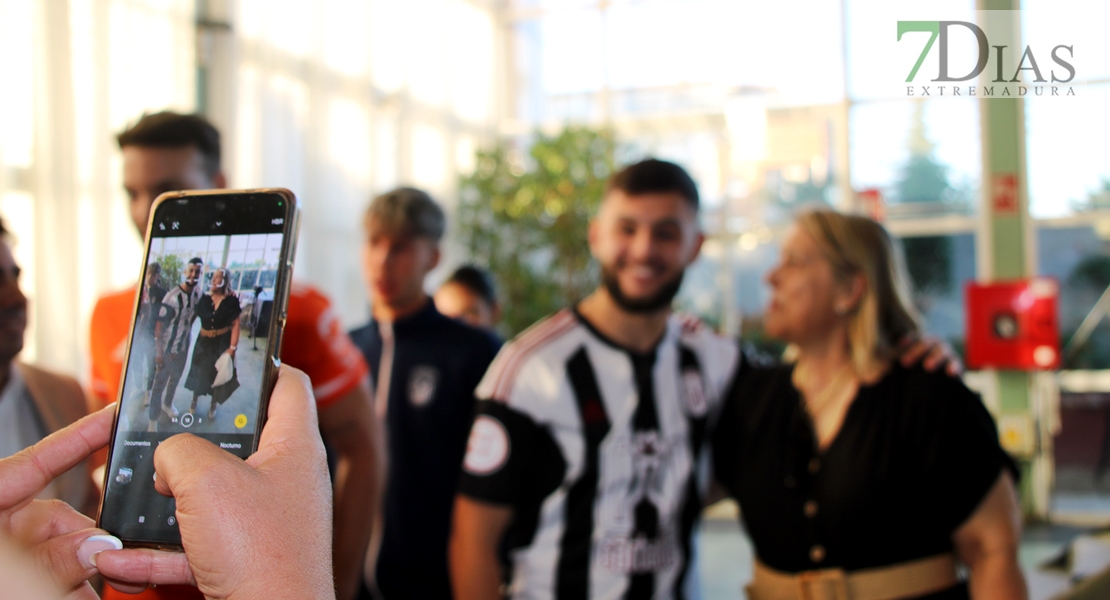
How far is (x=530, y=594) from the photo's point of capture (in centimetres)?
187

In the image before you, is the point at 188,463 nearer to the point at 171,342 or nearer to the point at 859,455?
the point at 171,342

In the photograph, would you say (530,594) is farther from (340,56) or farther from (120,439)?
(340,56)

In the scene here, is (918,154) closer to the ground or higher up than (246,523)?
higher up

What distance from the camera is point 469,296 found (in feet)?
13.8

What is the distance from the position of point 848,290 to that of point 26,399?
1.75 m

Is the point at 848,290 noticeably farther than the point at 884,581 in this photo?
Yes

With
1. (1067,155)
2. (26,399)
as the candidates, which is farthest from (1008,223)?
(26,399)

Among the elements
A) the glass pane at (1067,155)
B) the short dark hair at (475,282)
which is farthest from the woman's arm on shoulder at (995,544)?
the glass pane at (1067,155)

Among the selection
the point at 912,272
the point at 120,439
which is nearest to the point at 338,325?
the point at 120,439

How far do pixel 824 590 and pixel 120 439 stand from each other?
144cm

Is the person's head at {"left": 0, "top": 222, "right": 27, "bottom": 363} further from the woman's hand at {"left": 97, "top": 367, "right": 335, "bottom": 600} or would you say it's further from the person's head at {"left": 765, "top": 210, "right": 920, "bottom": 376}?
the person's head at {"left": 765, "top": 210, "right": 920, "bottom": 376}

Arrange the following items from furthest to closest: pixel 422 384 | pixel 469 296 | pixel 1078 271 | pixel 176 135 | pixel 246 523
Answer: pixel 1078 271 → pixel 469 296 → pixel 422 384 → pixel 176 135 → pixel 246 523

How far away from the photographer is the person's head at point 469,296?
4.16m

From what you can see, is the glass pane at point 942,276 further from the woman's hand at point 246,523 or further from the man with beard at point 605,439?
the woman's hand at point 246,523
